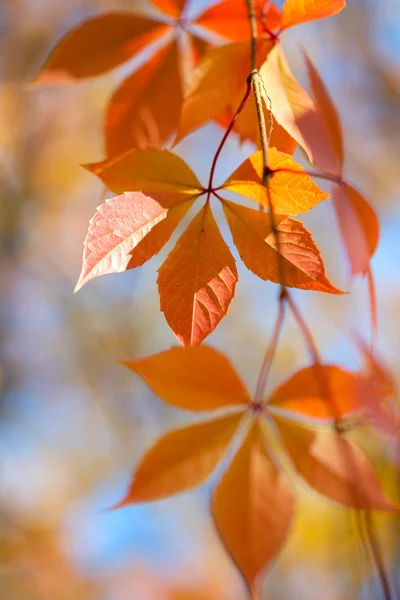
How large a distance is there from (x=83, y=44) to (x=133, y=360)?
390 mm

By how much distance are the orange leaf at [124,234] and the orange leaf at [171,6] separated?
1.22 feet

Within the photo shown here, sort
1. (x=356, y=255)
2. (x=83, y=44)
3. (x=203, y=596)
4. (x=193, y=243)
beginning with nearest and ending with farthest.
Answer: (x=193, y=243) → (x=356, y=255) → (x=83, y=44) → (x=203, y=596)

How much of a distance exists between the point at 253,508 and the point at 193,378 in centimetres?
15

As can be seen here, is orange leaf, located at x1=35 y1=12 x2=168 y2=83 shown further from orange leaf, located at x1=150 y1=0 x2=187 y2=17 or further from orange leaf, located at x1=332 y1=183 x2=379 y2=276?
orange leaf, located at x1=332 y1=183 x2=379 y2=276

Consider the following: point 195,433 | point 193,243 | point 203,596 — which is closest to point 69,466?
point 203,596

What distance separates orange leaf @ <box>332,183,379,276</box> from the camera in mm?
535

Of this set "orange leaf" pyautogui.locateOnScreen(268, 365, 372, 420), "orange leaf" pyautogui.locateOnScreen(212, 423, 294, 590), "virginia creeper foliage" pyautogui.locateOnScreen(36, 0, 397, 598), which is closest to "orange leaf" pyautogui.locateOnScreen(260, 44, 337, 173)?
"virginia creeper foliage" pyautogui.locateOnScreen(36, 0, 397, 598)

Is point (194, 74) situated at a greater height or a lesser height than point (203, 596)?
greater

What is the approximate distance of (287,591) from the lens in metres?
A: 3.31

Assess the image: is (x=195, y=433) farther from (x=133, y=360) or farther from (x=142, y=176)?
(x=142, y=176)

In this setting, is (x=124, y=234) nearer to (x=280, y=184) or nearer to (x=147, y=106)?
(x=280, y=184)

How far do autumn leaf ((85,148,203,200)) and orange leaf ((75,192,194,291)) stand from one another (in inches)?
1.6

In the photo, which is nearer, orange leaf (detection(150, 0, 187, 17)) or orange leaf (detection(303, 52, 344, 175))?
orange leaf (detection(303, 52, 344, 175))

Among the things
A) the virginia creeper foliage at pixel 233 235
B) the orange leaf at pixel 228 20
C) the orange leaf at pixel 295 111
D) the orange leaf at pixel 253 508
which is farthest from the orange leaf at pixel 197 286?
the orange leaf at pixel 228 20
